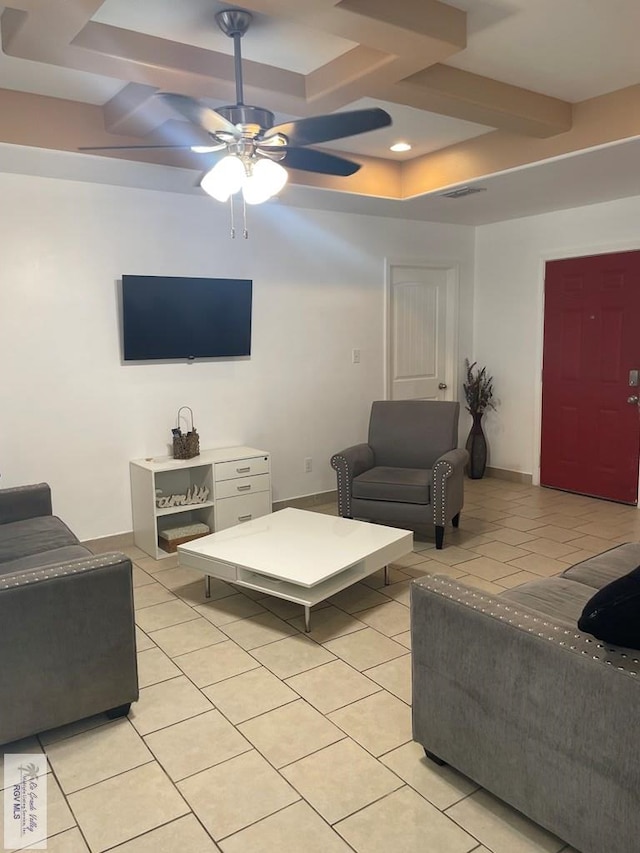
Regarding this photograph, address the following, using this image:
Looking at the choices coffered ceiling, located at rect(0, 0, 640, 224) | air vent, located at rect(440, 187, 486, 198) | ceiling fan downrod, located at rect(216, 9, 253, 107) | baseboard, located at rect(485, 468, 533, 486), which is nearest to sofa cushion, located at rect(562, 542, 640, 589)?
coffered ceiling, located at rect(0, 0, 640, 224)

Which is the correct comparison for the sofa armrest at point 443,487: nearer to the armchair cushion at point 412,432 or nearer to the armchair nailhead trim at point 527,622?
the armchair cushion at point 412,432

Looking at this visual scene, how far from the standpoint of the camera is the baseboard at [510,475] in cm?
611

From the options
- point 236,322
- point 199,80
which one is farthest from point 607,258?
point 199,80

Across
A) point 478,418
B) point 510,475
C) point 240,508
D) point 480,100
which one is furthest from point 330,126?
point 510,475

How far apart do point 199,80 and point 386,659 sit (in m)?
2.68

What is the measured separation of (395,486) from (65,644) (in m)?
2.51

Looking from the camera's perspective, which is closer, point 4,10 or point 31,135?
point 4,10

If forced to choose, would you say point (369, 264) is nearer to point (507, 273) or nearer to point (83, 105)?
point (507, 273)

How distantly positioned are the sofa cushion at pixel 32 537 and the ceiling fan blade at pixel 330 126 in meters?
2.06

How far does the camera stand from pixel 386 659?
9.59ft

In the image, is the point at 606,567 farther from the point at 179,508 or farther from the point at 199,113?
the point at 179,508

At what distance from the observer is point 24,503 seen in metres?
3.57

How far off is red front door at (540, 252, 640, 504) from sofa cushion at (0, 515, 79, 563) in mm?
4254

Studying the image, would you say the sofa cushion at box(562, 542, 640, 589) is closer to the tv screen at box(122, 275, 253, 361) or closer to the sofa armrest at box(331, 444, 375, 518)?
the sofa armrest at box(331, 444, 375, 518)
